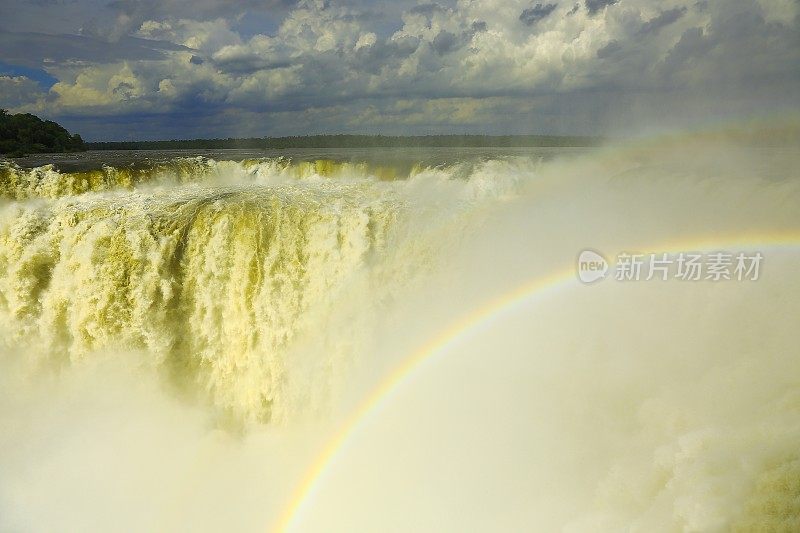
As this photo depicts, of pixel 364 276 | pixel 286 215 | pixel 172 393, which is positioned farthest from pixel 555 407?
pixel 172 393

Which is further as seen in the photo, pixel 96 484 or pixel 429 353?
pixel 96 484

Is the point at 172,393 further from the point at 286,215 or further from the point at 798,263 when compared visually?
the point at 798,263

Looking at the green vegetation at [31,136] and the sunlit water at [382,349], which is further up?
the green vegetation at [31,136]

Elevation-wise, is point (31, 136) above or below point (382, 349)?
above

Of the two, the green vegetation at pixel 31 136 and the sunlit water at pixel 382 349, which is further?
the green vegetation at pixel 31 136

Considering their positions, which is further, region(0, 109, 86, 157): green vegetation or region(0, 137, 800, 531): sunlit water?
region(0, 109, 86, 157): green vegetation
